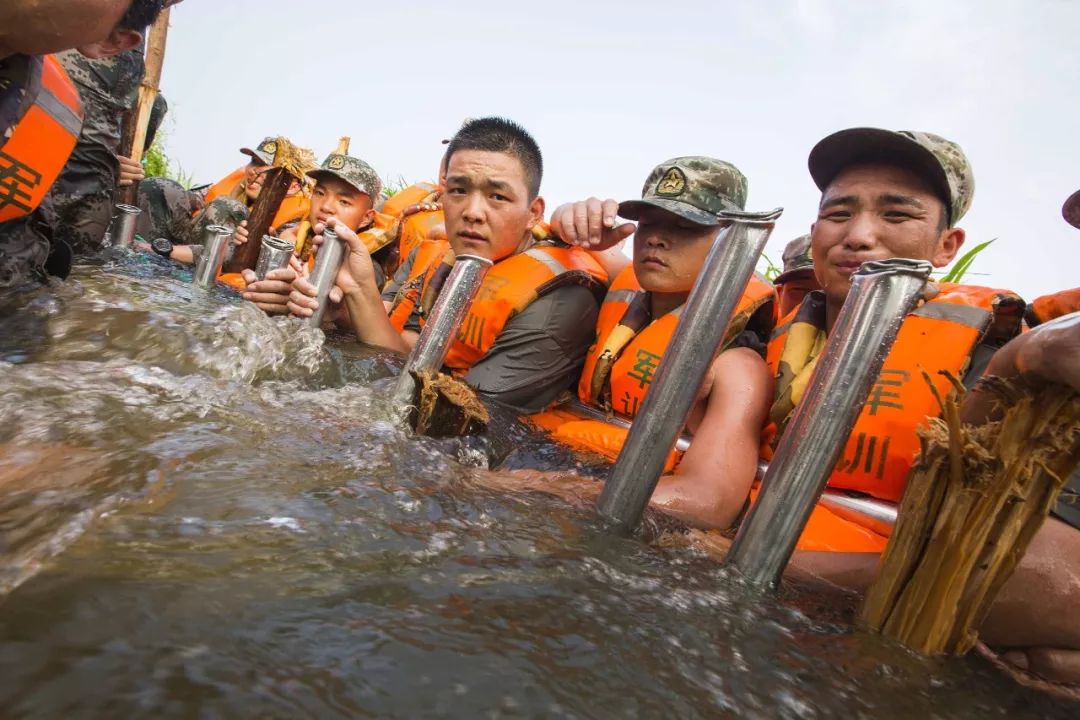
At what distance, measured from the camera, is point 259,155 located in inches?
300

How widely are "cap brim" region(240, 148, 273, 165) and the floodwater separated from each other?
6.27 metres

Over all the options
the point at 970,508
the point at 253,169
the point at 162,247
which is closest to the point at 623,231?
the point at 970,508

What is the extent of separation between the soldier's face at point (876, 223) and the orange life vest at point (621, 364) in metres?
0.49

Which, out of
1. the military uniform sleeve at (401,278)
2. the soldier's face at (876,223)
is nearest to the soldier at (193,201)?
the military uniform sleeve at (401,278)

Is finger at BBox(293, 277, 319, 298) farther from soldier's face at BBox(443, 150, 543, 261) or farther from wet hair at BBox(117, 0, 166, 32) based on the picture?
wet hair at BBox(117, 0, 166, 32)

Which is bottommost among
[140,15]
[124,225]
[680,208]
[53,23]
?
[124,225]

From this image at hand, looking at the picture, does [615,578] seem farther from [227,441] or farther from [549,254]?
[549,254]

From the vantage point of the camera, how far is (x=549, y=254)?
3627mm

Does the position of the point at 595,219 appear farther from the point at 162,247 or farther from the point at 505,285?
the point at 162,247

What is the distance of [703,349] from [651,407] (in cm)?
18

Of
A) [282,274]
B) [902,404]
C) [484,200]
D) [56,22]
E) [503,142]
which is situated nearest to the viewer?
[56,22]

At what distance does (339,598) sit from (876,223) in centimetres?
224

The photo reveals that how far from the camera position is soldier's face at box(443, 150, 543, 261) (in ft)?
11.7

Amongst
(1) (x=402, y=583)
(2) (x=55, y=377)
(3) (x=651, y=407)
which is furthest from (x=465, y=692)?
(2) (x=55, y=377)
